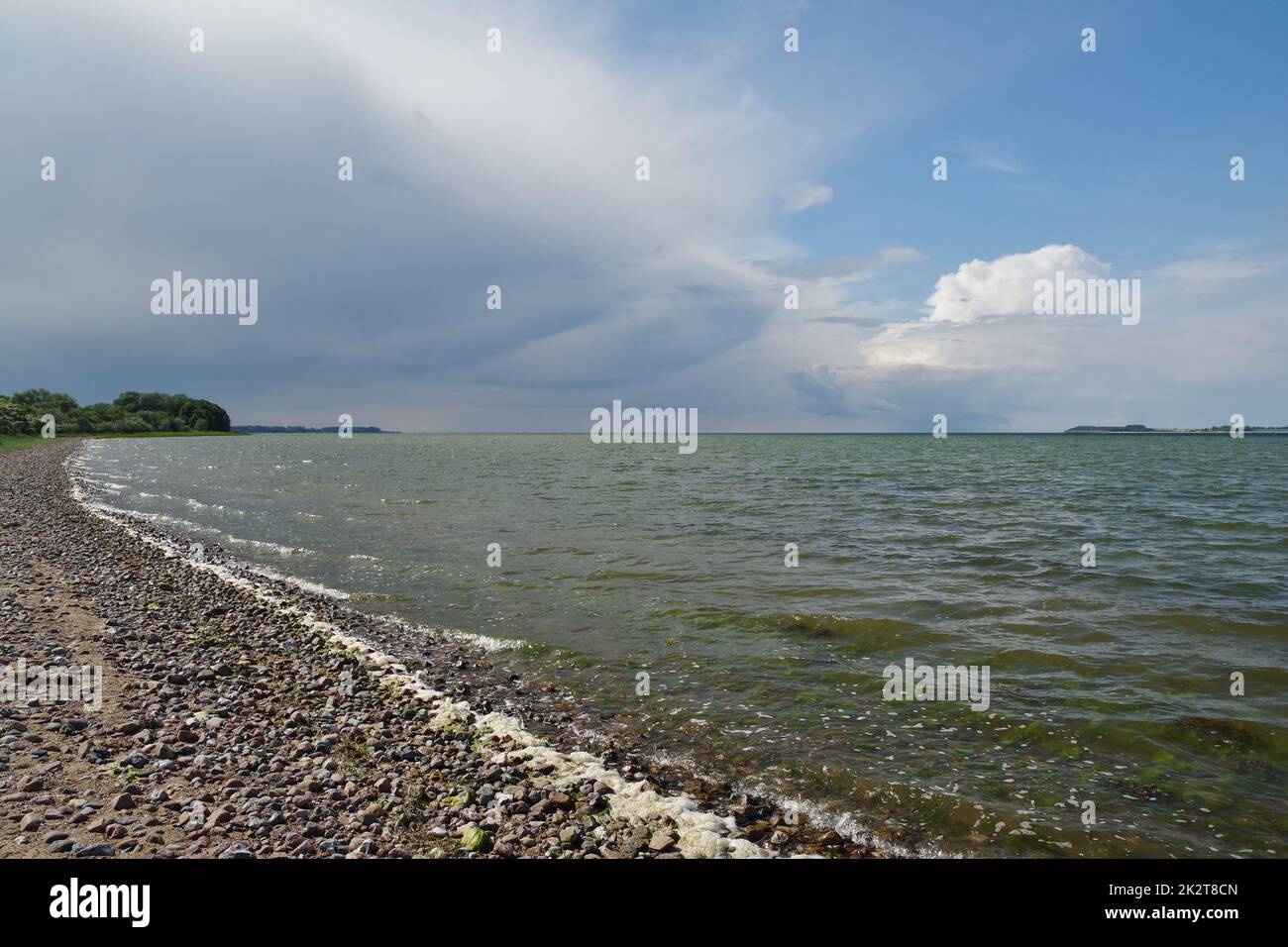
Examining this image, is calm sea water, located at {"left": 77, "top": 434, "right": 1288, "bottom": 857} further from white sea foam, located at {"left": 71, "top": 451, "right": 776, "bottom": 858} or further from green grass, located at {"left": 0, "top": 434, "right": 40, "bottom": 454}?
green grass, located at {"left": 0, "top": 434, "right": 40, "bottom": 454}

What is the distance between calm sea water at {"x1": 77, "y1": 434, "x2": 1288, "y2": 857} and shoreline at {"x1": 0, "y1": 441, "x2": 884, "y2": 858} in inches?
65.2

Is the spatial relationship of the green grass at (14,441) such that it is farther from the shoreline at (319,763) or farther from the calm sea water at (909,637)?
the shoreline at (319,763)

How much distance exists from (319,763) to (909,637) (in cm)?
1358

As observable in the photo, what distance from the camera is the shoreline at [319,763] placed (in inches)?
287

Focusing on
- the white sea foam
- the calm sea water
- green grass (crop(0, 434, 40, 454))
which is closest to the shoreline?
the white sea foam

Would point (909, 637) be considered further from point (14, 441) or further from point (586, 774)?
point (14, 441)

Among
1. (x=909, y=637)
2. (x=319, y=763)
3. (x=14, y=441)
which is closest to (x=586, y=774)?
(x=319, y=763)

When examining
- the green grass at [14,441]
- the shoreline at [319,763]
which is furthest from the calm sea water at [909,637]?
the green grass at [14,441]

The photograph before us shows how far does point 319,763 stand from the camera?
9195 mm

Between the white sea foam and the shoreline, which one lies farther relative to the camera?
the white sea foam

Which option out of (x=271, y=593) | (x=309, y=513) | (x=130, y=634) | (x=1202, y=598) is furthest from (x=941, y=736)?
(x=309, y=513)

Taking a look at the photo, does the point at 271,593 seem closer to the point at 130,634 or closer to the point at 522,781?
the point at 130,634

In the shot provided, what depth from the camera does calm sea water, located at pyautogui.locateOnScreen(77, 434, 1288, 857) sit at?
9250 mm
